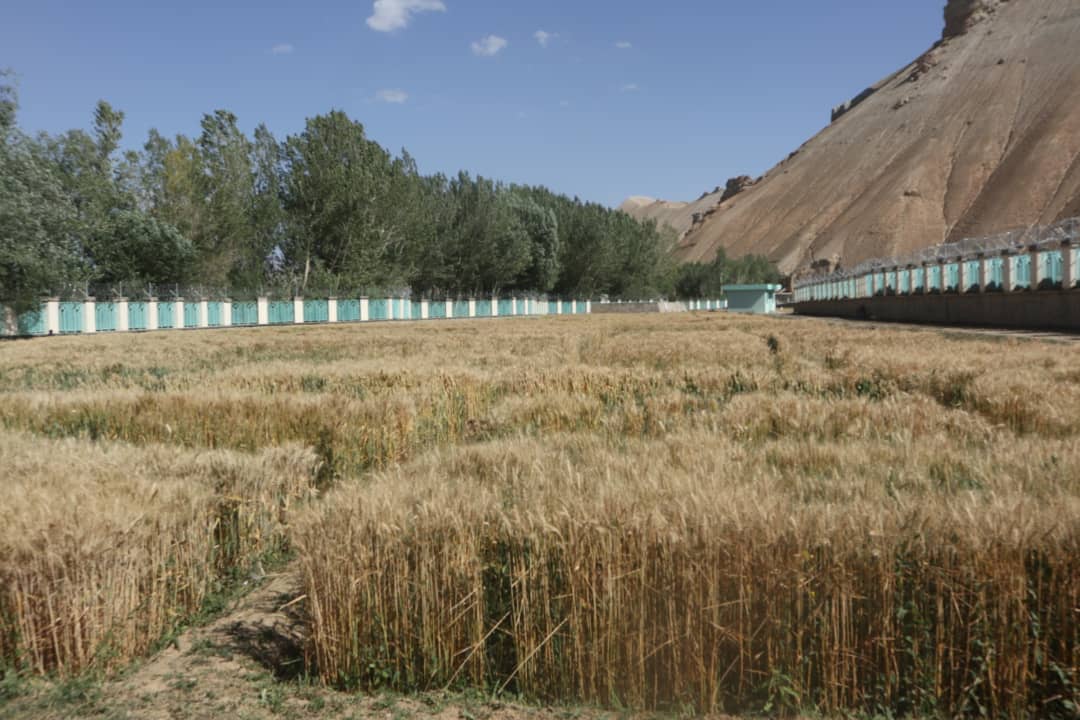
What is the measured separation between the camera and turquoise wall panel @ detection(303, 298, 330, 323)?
204 feet

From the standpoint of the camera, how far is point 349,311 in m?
65.2

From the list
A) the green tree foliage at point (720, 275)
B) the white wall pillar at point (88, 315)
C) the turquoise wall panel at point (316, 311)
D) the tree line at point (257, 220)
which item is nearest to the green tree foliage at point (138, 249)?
the tree line at point (257, 220)

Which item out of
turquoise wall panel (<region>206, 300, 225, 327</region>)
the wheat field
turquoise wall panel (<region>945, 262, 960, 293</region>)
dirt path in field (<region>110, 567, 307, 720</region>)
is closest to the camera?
the wheat field

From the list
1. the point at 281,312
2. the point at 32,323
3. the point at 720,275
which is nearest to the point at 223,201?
the point at 281,312

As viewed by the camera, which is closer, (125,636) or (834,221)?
(125,636)

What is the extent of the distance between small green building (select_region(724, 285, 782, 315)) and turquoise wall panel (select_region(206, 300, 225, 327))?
59.9 m

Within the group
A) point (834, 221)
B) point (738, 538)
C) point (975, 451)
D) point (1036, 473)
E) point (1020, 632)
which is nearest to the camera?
point (1020, 632)

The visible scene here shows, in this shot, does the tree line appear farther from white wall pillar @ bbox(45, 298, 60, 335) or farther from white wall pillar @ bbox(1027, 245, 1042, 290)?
white wall pillar @ bbox(1027, 245, 1042, 290)

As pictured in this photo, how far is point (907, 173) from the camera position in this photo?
14712cm

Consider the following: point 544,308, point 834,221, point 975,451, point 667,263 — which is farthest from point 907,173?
point 975,451

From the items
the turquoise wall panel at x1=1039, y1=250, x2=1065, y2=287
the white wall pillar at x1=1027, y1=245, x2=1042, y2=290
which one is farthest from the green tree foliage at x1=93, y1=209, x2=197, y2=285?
the turquoise wall panel at x1=1039, y1=250, x2=1065, y2=287

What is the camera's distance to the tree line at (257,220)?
35.7 metres

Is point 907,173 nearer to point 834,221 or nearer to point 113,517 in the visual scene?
point 834,221

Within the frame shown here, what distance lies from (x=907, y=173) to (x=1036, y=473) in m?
162
